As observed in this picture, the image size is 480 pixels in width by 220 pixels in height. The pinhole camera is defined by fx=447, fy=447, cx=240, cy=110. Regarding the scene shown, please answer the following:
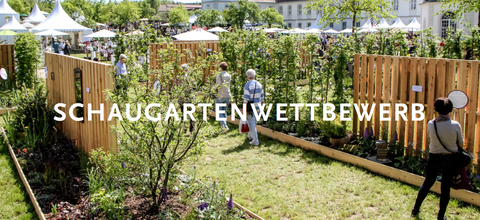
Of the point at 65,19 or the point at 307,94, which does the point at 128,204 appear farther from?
the point at 65,19

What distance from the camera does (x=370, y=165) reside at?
734 centimetres

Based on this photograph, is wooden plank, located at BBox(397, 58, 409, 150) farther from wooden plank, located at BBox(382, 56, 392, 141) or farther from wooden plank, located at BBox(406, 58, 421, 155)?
wooden plank, located at BBox(382, 56, 392, 141)

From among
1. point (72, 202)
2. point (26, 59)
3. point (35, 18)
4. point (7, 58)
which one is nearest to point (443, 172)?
point (72, 202)

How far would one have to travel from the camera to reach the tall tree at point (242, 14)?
228ft

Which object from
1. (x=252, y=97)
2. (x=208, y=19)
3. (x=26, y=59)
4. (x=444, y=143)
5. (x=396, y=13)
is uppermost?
(x=208, y=19)

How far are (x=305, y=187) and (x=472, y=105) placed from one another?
273cm

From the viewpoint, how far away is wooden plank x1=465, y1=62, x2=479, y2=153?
6.50 meters

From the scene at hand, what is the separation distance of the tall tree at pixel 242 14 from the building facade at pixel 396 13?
894 centimetres

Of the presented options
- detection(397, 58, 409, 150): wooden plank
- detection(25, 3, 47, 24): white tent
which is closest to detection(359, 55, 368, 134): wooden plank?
detection(397, 58, 409, 150): wooden plank

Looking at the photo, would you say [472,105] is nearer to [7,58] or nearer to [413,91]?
[413,91]

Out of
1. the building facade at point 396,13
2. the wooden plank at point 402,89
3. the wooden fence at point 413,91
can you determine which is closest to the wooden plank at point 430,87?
the wooden fence at point 413,91

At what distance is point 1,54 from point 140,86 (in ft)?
36.2

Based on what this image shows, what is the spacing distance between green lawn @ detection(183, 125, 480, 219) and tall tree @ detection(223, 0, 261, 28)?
2431 inches

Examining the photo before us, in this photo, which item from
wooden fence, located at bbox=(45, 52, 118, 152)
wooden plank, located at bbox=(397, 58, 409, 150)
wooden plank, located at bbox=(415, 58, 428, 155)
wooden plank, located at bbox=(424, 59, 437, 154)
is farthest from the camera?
wooden plank, located at bbox=(397, 58, 409, 150)
